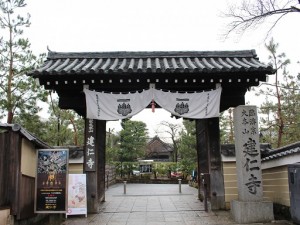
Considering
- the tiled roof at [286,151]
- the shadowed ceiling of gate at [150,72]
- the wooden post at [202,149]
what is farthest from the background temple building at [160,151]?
the shadowed ceiling of gate at [150,72]

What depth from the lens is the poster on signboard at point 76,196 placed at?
33.1 ft

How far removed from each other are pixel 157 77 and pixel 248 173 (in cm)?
417

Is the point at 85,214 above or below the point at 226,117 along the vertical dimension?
below

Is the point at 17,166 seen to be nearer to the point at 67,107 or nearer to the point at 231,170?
the point at 67,107

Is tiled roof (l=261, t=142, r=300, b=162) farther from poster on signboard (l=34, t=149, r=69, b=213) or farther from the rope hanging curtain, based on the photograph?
poster on signboard (l=34, t=149, r=69, b=213)

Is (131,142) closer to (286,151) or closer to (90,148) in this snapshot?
(90,148)

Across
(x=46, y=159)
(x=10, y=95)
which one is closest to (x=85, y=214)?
(x=46, y=159)

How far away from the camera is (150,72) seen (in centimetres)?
1005

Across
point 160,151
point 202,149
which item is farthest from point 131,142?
point 202,149

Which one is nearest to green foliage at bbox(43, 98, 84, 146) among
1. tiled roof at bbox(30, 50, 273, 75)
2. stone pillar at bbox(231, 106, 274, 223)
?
tiled roof at bbox(30, 50, 273, 75)

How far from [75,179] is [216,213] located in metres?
4.84

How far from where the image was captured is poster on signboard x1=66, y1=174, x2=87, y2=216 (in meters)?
10.1

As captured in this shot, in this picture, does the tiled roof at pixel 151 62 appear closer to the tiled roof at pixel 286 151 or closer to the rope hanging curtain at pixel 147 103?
the rope hanging curtain at pixel 147 103

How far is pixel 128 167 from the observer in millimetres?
36594
